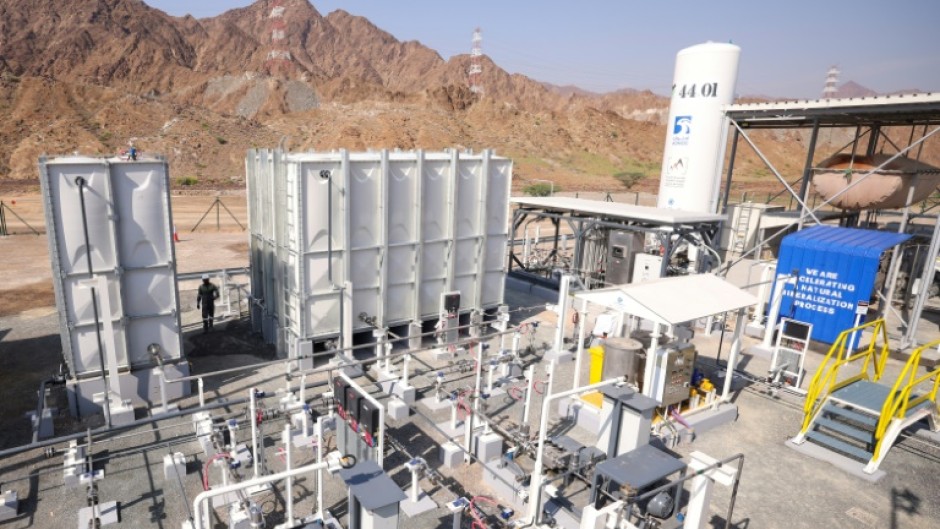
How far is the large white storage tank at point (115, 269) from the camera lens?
10133 millimetres

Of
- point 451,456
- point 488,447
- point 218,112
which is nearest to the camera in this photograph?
point 451,456

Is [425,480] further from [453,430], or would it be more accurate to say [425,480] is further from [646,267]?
[646,267]

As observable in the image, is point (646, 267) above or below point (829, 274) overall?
below

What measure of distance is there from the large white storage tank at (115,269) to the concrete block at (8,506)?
2527 millimetres

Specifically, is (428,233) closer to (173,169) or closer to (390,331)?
(390,331)

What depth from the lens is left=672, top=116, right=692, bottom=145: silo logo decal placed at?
22.3m

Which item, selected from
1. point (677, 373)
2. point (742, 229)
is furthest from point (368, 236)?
point (742, 229)

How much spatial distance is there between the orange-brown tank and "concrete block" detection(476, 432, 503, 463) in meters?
17.9

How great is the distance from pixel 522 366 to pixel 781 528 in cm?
692

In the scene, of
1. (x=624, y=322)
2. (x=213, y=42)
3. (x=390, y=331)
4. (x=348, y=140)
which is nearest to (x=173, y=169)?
(x=348, y=140)

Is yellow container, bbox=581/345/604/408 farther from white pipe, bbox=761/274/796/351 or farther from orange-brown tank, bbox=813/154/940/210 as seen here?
orange-brown tank, bbox=813/154/940/210

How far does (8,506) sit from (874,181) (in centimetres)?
2536

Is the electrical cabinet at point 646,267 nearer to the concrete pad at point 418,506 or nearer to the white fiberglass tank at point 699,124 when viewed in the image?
the white fiberglass tank at point 699,124

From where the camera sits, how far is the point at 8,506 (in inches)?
316
